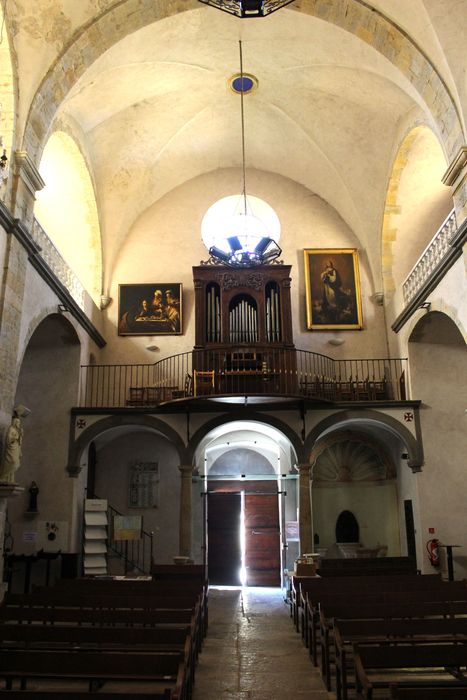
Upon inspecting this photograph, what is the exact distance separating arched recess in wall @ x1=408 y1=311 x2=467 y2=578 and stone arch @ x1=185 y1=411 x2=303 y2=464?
→ 9.92 feet

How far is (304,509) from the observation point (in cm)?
1409

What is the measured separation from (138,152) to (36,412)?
25.6 ft

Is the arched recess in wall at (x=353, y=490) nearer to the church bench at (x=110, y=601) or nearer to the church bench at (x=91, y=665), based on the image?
the church bench at (x=110, y=601)

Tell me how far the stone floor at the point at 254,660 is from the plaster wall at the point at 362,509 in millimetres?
4835

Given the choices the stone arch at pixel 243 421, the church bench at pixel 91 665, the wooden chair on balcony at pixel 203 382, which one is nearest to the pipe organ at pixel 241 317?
the wooden chair on balcony at pixel 203 382

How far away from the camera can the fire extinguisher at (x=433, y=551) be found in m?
13.4

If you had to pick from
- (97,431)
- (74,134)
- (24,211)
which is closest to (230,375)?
(97,431)

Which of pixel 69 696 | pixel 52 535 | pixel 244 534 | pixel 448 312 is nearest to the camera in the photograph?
pixel 69 696

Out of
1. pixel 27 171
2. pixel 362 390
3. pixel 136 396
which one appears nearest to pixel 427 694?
pixel 27 171

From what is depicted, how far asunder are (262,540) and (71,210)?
1077 centimetres

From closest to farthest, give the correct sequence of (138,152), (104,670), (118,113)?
(104,670) → (118,113) → (138,152)

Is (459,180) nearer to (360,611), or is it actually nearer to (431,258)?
(431,258)

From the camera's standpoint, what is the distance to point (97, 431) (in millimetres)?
14539

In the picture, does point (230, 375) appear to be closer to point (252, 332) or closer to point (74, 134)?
point (252, 332)
